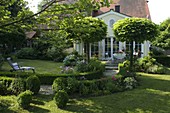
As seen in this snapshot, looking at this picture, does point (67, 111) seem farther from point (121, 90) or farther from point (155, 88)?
point (155, 88)

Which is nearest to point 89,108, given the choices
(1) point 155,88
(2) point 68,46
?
(1) point 155,88

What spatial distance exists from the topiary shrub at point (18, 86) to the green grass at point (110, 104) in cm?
49

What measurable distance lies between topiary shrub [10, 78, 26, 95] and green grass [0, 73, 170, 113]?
19.3 inches

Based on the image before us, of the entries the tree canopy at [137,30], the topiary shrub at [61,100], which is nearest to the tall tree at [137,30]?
the tree canopy at [137,30]

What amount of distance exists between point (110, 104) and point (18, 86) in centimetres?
433

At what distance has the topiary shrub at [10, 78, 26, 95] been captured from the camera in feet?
35.3

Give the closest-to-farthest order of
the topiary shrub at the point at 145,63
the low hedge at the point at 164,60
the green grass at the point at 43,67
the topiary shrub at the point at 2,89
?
the topiary shrub at the point at 2,89
the green grass at the point at 43,67
the topiary shrub at the point at 145,63
the low hedge at the point at 164,60

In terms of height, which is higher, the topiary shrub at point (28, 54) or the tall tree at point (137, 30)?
the tall tree at point (137, 30)

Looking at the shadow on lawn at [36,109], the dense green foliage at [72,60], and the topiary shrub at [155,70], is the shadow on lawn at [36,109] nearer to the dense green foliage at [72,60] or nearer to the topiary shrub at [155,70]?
the dense green foliage at [72,60]

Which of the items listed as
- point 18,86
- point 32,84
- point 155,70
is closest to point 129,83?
point 32,84

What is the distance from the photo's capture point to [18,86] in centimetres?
1084

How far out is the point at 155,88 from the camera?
13.0m

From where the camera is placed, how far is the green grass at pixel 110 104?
9084mm

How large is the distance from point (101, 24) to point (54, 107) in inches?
396
